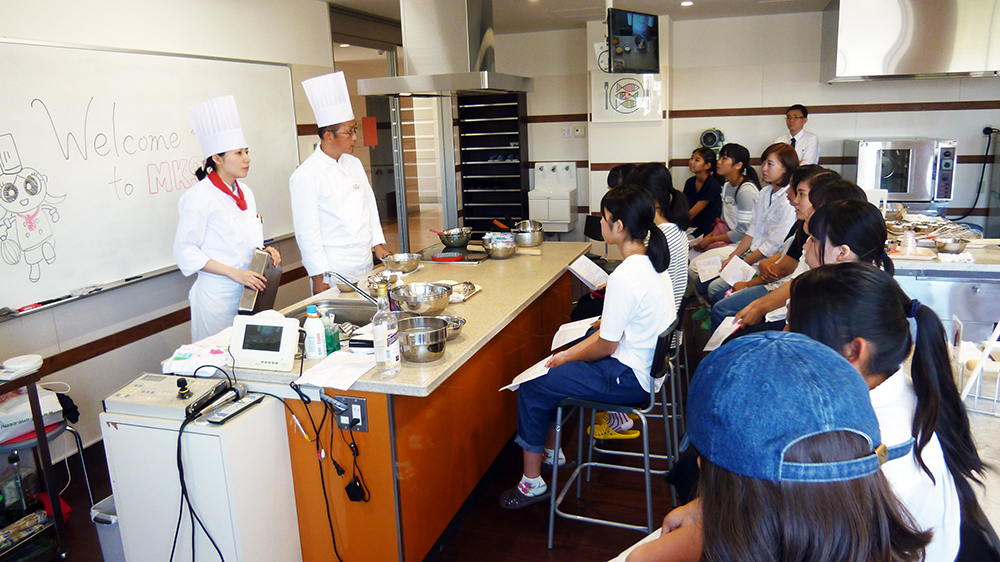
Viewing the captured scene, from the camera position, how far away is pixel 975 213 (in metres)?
6.31

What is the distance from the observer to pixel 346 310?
9.36 ft

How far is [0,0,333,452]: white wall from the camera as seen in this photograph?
9.37 feet

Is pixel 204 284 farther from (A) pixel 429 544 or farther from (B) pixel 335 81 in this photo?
(A) pixel 429 544

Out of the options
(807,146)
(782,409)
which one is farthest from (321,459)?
(807,146)

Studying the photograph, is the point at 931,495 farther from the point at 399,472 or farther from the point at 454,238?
the point at 454,238

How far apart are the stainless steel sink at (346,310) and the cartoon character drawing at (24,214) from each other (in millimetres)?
1124

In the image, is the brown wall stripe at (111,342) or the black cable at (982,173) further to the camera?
the black cable at (982,173)

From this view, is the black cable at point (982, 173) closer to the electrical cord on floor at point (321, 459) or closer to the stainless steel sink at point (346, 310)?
the stainless steel sink at point (346, 310)

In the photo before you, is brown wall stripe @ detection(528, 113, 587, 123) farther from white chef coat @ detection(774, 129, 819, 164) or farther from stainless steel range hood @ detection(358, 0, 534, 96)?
stainless steel range hood @ detection(358, 0, 534, 96)

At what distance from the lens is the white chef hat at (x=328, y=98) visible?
3406 mm

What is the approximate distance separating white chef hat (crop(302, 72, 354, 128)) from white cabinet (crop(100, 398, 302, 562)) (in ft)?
5.95

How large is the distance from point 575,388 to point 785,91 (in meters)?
5.28

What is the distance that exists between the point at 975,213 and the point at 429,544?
638 centimetres

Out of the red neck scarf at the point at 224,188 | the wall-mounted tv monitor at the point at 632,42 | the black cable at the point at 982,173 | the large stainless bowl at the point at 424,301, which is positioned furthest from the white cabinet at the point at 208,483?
the black cable at the point at 982,173
